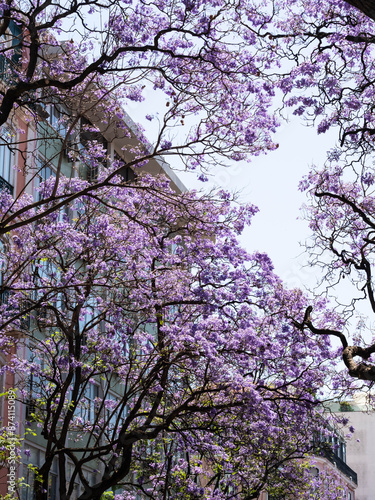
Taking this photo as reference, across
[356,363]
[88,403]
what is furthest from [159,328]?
[88,403]

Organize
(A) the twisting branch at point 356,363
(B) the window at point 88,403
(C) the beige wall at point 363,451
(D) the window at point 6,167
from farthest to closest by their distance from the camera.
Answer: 1. (C) the beige wall at point 363,451
2. (B) the window at point 88,403
3. (D) the window at point 6,167
4. (A) the twisting branch at point 356,363

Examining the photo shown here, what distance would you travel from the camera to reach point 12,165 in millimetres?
22891

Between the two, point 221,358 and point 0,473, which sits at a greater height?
point 221,358

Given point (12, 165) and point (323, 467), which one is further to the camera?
point (323, 467)

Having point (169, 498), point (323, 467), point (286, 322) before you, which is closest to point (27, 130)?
point (286, 322)

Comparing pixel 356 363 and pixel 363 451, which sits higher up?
pixel 363 451

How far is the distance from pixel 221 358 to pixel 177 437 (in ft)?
9.70

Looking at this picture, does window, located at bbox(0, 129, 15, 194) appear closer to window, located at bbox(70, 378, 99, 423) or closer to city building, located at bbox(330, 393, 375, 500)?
window, located at bbox(70, 378, 99, 423)

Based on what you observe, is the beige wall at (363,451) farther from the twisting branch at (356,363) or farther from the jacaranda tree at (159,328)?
the twisting branch at (356,363)

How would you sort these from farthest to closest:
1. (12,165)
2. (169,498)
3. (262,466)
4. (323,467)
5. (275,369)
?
(323,467)
(262,466)
(169,498)
(12,165)
(275,369)

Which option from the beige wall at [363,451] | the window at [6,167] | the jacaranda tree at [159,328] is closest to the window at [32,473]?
the jacaranda tree at [159,328]

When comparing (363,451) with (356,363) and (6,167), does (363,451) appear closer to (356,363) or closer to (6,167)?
(6,167)

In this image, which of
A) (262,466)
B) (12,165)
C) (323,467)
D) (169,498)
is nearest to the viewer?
(12,165)

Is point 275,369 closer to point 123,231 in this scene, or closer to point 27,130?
point 123,231
